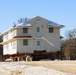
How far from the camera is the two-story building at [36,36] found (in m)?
72.9

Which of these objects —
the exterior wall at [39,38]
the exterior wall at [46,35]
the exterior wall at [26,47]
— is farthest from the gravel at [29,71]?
the exterior wall at [46,35]

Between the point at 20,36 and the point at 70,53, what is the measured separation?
17.2 metres

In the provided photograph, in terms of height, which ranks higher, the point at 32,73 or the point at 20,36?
the point at 20,36

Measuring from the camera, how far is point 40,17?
74.2 metres

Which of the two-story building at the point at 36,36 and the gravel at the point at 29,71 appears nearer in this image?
the gravel at the point at 29,71

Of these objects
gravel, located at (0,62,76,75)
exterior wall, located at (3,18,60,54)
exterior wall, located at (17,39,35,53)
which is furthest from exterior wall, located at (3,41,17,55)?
gravel, located at (0,62,76,75)

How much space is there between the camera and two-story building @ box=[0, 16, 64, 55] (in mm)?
72938

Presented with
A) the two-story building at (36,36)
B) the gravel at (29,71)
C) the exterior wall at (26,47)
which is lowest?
the gravel at (29,71)

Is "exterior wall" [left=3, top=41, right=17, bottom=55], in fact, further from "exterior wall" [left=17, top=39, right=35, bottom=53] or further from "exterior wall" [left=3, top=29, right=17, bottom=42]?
"exterior wall" [left=17, top=39, right=35, bottom=53]

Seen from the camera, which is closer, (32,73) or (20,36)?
(32,73)

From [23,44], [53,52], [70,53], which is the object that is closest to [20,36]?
[23,44]

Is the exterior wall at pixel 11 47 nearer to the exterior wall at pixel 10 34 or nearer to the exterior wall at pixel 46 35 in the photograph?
the exterior wall at pixel 10 34

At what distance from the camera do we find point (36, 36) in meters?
74.2

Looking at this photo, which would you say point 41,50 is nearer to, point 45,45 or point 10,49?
point 45,45
